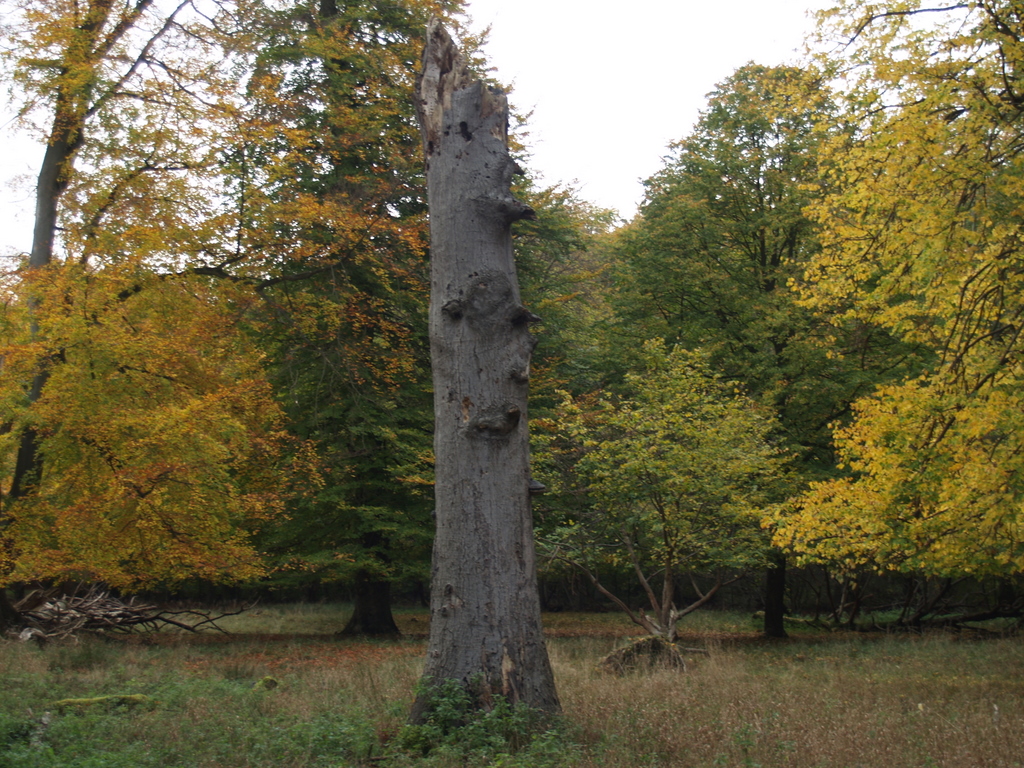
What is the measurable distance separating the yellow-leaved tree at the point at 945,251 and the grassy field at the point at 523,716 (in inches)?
70.7

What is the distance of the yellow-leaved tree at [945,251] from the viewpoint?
679 centimetres

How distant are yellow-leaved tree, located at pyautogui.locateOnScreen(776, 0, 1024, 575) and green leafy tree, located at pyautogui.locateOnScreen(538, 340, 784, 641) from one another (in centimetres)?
343

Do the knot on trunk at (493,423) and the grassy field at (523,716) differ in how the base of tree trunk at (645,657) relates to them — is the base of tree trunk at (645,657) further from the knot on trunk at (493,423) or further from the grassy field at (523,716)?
the knot on trunk at (493,423)

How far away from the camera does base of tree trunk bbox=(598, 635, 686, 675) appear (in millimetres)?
10555

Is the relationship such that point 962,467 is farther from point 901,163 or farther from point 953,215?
point 901,163

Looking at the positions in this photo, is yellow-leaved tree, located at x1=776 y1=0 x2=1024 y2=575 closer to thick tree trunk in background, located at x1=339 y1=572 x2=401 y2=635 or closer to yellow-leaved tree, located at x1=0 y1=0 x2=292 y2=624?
yellow-leaved tree, located at x1=0 y1=0 x2=292 y2=624

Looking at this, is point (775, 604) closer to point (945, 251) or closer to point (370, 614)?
point (370, 614)

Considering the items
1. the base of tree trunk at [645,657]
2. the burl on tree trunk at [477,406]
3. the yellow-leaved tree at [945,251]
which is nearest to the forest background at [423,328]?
the yellow-leaved tree at [945,251]

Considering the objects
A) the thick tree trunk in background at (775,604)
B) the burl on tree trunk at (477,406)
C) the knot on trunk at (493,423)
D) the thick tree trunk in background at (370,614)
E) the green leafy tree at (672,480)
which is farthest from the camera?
the thick tree trunk in background at (775,604)

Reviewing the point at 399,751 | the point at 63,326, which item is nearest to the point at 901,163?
the point at 399,751

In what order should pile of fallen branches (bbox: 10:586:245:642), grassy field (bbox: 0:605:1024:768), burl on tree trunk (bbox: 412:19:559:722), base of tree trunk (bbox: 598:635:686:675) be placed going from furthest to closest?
pile of fallen branches (bbox: 10:586:245:642) < base of tree trunk (bbox: 598:635:686:675) < burl on tree trunk (bbox: 412:19:559:722) < grassy field (bbox: 0:605:1024:768)

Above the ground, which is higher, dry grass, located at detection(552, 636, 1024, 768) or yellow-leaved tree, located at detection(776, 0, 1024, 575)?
yellow-leaved tree, located at detection(776, 0, 1024, 575)

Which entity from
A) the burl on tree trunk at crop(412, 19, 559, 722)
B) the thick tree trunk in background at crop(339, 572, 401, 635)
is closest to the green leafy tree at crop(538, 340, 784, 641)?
the burl on tree trunk at crop(412, 19, 559, 722)

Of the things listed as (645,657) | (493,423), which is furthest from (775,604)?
(493,423)
